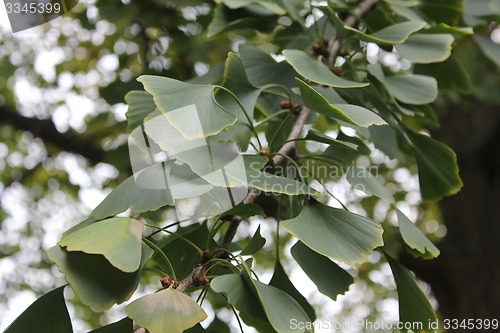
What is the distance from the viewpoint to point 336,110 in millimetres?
689

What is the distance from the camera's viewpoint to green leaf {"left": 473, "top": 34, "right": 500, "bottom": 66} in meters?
1.28

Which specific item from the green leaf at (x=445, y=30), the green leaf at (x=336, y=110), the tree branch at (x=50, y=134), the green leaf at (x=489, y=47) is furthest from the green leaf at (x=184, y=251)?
the tree branch at (x=50, y=134)

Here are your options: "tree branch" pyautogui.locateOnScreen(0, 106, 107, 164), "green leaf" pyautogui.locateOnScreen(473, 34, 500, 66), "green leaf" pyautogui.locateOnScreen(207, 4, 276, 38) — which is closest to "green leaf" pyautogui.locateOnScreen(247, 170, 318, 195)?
"green leaf" pyautogui.locateOnScreen(207, 4, 276, 38)

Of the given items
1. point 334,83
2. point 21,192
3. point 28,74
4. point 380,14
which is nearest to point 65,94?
point 28,74

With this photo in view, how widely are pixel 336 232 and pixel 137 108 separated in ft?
0.97

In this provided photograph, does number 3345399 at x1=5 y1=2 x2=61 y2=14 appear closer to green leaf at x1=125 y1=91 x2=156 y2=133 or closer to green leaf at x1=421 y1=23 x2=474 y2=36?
green leaf at x1=125 y1=91 x2=156 y2=133

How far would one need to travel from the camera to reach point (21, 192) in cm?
275

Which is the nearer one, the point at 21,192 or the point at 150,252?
the point at 150,252

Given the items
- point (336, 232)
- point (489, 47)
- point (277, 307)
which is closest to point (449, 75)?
point (489, 47)

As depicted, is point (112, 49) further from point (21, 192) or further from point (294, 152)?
point (294, 152)

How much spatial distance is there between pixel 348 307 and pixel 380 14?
8.76ft

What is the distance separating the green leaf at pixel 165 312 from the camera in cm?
56

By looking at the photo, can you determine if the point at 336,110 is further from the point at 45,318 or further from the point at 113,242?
the point at 45,318

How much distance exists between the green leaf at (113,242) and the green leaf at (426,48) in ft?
1.82
